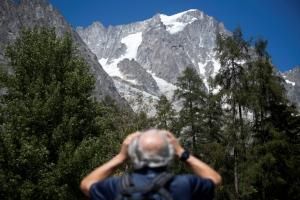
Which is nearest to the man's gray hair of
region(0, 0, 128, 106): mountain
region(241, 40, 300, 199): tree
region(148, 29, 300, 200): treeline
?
region(148, 29, 300, 200): treeline

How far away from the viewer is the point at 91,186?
3.85 meters

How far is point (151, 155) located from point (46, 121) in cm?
→ 1449

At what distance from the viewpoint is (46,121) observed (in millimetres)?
17688

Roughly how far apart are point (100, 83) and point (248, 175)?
516 ft

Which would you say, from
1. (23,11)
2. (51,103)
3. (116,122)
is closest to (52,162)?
(51,103)

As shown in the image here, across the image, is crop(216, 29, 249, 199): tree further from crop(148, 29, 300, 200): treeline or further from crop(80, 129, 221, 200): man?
crop(80, 129, 221, 200): man

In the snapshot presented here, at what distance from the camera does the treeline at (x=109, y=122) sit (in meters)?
16.7

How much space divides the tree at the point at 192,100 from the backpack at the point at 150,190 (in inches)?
1129

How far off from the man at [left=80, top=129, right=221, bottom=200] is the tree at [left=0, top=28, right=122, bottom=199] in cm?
1270

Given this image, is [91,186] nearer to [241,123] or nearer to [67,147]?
[67,147]

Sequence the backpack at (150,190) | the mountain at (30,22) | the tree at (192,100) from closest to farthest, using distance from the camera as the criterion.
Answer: the backpack at (150,190), the tree at (192,100), the mountain at (30,22)

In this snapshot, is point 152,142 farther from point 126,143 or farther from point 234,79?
point 234,79

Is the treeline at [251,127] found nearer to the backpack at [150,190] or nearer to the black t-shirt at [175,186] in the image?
the black t-shirt at [175,186]

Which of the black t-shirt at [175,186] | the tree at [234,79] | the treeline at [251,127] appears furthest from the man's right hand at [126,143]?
the tree at [234,79]
